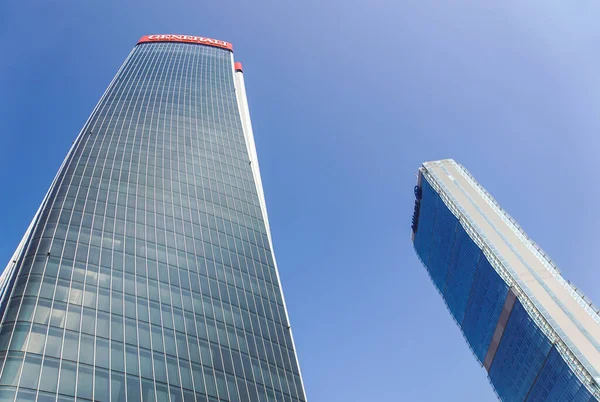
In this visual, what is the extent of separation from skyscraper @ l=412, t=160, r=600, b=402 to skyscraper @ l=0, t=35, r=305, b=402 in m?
68.1

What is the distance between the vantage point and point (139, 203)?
65.1 m

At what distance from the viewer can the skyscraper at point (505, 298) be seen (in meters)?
101

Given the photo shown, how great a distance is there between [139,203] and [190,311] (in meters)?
20.3

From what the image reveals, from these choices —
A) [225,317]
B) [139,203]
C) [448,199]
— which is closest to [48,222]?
[139,203]

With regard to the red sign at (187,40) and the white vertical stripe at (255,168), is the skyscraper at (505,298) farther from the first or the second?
the red sign at (187,40)

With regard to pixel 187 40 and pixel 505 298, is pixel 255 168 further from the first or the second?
pixel 187 40

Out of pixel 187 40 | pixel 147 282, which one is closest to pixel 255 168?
pixel 147 282

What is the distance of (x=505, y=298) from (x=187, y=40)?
127683mm

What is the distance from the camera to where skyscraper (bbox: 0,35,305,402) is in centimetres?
3850

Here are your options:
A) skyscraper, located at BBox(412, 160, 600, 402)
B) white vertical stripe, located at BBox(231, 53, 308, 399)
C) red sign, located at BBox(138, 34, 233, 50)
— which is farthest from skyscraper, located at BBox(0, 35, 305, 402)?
red sign, located at BBox(138, 34, 233, 50)

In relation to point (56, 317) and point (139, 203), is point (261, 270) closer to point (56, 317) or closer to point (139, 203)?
point (139, 203)

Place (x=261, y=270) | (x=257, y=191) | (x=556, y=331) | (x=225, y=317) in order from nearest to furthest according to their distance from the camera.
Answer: (x=225, y=317), (x=261, y=270), (x=257, y=191), (x=556, y=331)

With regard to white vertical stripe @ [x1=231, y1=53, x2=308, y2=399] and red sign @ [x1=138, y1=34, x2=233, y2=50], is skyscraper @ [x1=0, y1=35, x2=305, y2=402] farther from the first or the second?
red sign @ [x1=138, y1=34, x2=233, y2=50]

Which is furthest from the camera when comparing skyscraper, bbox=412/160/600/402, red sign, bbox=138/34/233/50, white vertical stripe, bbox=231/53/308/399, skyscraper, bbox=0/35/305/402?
red sign, bbox=138/34/233/50
